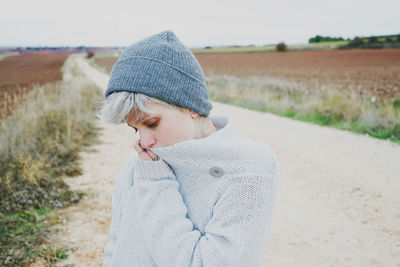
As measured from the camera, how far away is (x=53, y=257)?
2842mm

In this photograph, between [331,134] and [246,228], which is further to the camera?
[331,134]

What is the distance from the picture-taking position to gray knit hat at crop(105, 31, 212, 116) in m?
1.09

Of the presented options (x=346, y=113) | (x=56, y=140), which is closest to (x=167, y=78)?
(x=56, y=140)

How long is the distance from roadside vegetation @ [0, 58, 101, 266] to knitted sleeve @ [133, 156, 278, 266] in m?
2.28

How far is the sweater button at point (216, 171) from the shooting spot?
3.63ft

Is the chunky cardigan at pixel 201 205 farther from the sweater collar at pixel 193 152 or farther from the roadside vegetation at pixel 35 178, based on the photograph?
the roadside vegetation at pixel 35 178

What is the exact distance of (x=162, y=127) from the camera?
3.71 feet

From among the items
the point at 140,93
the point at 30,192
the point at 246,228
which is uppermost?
the point at 140,93

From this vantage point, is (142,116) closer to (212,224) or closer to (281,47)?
(212,224)

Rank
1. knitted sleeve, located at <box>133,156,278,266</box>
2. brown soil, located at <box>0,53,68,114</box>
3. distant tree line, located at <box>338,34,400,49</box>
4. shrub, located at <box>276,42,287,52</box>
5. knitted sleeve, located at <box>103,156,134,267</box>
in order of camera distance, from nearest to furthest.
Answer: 1. knitted sleeve, located at <box>133,156,278,266</box>
2. knitted sleeve, located at <box>103,156,134,267</box>
3. brown soil, located at <box>0,53,68,114</box>
4. distant tree line, located at <box>338,34,400,49</box>
5. shrub, located at <box>276,42,287,52</box>

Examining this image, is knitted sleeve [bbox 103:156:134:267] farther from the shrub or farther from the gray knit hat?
the shrub

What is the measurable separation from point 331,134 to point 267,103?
4.01 metres

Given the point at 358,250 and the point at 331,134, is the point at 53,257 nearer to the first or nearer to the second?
the point at 358,250

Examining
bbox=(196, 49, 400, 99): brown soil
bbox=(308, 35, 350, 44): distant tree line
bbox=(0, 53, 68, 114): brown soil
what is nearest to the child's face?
bbox=(0, 53, 68, 114): brown soil
